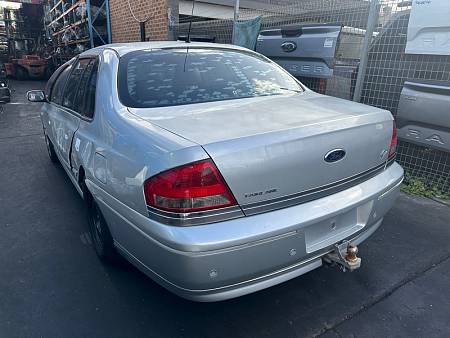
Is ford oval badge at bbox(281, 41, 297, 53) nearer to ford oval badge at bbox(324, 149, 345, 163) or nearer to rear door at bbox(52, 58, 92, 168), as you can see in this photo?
rear door at bbox(52, 58, 92, 168)

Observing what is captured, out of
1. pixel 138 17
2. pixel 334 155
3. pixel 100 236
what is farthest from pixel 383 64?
pixel 138 17

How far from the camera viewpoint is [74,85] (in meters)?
3.24

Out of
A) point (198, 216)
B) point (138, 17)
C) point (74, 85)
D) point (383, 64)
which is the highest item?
point (138, 17)

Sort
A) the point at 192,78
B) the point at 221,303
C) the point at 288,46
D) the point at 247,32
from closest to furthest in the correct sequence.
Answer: the point at 221,303 < the point at 192,78 < the point at 288,46 < the point at 247,32

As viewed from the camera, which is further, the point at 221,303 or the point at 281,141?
the point at 221,303

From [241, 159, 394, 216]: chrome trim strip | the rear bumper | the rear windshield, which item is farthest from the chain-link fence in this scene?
the rear bumper

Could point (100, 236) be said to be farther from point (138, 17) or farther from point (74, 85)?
point (138, 17)

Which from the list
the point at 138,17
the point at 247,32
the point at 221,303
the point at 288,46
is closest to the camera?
the point at 221,303

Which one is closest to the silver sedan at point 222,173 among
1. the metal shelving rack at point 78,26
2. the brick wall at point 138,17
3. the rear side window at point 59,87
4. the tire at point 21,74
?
the rear side window at point 59,87

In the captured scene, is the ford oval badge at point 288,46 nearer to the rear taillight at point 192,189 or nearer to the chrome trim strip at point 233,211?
the chrome trim strip at point 233,211

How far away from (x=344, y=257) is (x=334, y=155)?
0.62 metres

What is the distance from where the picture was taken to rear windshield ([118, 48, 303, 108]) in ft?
7.71

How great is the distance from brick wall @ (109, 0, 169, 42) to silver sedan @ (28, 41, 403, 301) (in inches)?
243

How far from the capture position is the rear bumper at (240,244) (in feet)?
5.23
